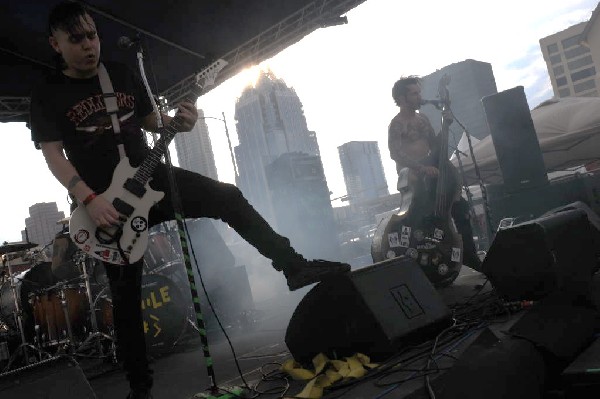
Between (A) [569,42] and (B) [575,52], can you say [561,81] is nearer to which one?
(B) [575,52]

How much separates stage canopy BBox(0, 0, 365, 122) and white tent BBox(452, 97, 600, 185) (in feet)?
19.8

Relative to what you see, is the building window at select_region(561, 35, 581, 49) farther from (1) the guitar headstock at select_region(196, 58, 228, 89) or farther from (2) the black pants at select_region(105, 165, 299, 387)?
(2) the black pants at select_region(105, 165, 299, 387)

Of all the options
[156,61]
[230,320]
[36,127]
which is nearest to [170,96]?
[156,61]

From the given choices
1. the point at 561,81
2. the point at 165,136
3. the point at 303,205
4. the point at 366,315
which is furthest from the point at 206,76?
the point at 561,81

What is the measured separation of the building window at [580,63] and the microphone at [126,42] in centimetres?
11895

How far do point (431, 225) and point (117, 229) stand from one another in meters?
3.50

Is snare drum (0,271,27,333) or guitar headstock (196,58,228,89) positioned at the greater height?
guitar headstock (196,58,228,89)

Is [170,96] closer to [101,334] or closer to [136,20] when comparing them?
[136,20]

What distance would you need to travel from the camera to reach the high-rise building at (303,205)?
1102cm

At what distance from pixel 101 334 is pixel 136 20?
4079mm

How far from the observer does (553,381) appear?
6.70ft

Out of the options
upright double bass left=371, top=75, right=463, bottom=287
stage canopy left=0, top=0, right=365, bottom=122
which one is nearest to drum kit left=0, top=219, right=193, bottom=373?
stage canopy left=0, top=0, right=365, bottom=122

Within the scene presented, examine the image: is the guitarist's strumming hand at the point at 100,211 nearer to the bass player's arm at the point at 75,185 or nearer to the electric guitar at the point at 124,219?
the bass player's arm at the point at 75,185

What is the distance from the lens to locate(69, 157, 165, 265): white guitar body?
2131mm
